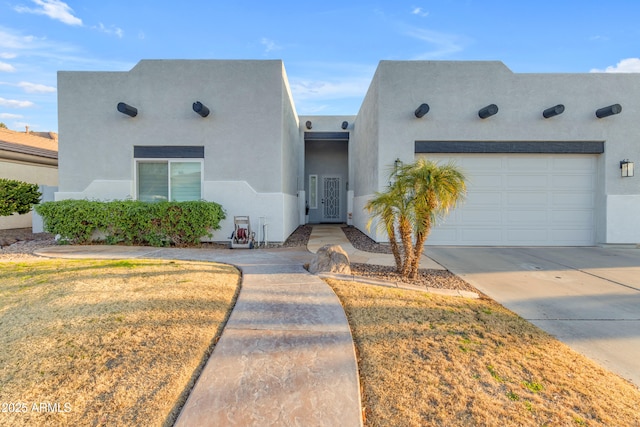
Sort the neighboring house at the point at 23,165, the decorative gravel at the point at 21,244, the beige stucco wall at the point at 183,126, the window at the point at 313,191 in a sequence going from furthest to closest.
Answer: the window at the point at 313,191 < the neighboring house at the point at 23,165 < the beige stucco wall at the point at 183,126 < the decorative gravel at the point at 21,244

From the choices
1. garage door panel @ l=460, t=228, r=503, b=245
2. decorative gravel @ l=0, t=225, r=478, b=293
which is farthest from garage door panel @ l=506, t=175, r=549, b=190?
decorative gravel @ l=0, t=225, r=478, b=293

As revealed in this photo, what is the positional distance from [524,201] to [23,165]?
17983mm

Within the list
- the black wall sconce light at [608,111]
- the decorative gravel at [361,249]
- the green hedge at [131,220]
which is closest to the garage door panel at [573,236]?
the black wall sconce light at [608,111]

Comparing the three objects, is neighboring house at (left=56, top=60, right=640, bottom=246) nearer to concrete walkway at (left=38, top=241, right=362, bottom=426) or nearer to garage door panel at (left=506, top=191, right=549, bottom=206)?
garage door panel at (left=506, top=191, right=549, bottom=206)

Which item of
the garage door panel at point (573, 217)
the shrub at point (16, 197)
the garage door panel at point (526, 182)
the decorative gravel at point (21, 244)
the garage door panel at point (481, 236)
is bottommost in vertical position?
the decorative gravel at point (21, 244)

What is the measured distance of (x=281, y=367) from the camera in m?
2.37

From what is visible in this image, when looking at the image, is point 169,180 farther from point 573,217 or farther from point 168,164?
point 573,217

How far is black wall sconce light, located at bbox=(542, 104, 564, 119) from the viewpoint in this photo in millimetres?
7669

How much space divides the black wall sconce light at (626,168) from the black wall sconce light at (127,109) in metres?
13.5

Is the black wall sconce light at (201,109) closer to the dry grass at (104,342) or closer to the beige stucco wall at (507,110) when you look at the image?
the beige stucco wall at (507,110)

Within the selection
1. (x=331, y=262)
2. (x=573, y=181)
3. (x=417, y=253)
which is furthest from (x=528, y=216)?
(x=331, y=262)

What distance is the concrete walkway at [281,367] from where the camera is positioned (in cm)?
187

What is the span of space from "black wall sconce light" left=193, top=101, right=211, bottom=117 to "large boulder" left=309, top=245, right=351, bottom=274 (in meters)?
5.42

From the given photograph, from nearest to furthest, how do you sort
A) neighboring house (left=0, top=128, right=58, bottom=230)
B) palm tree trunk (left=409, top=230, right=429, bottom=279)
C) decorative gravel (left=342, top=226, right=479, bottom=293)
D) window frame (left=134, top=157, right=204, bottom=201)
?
decorative gravel (left=342, top=226, right=479, bottom=293)
palm tree trunk (left=409, top=230, right=429, bottom=279)
window frame (left=134, top=157, right=204, bottom=201)
neighboring house (left=0, top=128, right=58, bottom=230)
